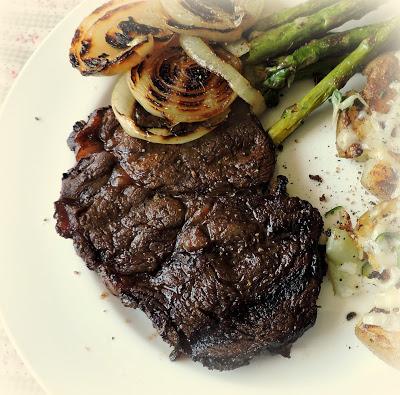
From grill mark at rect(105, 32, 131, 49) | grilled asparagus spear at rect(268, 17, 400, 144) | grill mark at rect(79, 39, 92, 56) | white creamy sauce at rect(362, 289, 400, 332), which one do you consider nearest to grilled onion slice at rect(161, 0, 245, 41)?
grill mark at rect(105, 32, 131, 49)

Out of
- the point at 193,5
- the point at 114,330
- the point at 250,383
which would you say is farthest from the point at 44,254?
the point at 193,5

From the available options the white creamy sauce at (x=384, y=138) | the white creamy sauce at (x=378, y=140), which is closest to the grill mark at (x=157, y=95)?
the white creamy sauce at (x=378, y=140)

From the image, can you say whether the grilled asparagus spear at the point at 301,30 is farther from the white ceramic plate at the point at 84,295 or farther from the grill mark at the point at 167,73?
the grill mark at the point at 167,73

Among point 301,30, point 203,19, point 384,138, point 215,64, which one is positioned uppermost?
point 203,19

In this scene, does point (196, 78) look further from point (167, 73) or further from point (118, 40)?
point (118, 40)

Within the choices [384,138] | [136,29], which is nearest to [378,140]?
[384,138]

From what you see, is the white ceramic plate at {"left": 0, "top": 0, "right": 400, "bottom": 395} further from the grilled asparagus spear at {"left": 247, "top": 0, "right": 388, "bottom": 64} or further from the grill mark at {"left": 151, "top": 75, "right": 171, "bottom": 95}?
the grill mark at {"left": 151, "top": 75, "right": 171, "bottom": 95}
